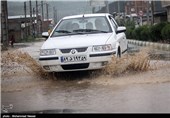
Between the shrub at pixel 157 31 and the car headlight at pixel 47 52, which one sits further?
the shrub at pixel 157 31

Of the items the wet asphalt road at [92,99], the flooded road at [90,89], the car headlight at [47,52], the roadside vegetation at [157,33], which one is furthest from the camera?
the roadside vegetation at [157,33]

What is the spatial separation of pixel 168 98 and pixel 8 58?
15.1ft

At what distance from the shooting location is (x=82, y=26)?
9.84 m

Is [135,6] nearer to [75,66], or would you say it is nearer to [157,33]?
[157,33]

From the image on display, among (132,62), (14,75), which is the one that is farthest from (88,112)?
(14,75)

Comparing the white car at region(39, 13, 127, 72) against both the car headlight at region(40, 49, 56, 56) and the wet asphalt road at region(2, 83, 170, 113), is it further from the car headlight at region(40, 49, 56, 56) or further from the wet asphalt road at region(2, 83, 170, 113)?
the wet asphalt road at region(2, 83, 170, 113)

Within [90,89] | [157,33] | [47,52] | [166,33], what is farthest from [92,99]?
[157,33]

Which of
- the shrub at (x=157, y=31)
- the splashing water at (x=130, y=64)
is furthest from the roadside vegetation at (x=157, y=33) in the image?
the splashing water at (x=130, y=64)

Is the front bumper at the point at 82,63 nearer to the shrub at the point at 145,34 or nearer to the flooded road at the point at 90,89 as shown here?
the flooded road at the point at 90,89

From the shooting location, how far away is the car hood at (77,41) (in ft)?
27.9

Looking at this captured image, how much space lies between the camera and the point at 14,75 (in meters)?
10.4

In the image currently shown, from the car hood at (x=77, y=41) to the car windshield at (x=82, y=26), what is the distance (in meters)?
0.36

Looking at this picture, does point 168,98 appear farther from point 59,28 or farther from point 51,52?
point 59,28

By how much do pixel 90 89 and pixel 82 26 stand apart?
2.73 metres
